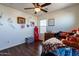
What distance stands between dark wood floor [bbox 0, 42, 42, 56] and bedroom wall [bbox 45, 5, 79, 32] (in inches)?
15.4

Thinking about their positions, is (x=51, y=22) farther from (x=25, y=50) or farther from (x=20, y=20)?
(x=25, y=50)

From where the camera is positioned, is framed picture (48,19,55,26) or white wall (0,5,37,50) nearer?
white wall (0,5,37,50)

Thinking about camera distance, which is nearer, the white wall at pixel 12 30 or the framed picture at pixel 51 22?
the white wall at pixel 12 30

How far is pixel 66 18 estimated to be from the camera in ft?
5.04

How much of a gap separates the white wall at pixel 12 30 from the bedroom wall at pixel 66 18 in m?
0.36

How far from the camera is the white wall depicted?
1440 mm

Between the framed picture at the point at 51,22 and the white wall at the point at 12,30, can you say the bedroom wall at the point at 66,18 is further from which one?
the white wall at the point at 12,30

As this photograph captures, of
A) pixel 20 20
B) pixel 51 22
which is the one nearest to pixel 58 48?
pixel 51 22

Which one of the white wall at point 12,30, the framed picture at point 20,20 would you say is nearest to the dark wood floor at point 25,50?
the white wall at point 12,30

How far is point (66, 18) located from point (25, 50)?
83 centimetres

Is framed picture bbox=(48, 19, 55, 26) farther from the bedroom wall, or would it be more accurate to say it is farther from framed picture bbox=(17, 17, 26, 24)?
framed picture bbox=(17, 17, 26, 24)

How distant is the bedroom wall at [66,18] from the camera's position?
149cm

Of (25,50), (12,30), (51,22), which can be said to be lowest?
(25,50)

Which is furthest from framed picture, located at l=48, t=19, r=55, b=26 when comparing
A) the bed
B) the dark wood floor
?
the dark wood floor
